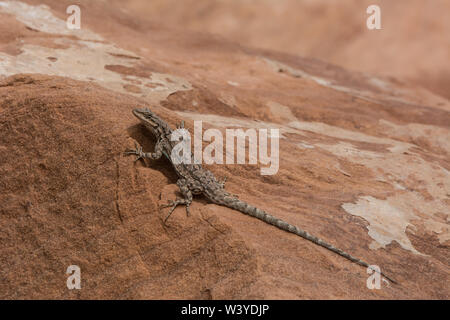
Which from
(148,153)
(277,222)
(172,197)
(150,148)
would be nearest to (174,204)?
(172,197)

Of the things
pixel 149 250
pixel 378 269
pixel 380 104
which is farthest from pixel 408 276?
A: pixel 380 104

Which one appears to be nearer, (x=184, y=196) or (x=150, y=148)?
(x=184, y=196)

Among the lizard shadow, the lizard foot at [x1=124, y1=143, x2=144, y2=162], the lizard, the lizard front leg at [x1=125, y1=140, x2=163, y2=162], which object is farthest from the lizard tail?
the lizard foot at [x1=124, y1=143, x2=144, y2=162]

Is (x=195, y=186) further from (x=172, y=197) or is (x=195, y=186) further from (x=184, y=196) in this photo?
(x=172, y=197)

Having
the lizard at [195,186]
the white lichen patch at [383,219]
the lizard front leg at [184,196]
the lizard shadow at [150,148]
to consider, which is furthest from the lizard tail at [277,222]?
the lizard shadow at [150,148]

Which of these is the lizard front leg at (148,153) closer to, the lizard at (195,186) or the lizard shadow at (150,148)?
the lizard at (195,186)
